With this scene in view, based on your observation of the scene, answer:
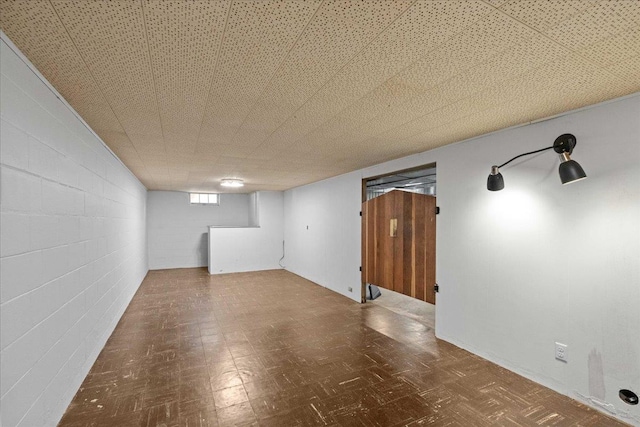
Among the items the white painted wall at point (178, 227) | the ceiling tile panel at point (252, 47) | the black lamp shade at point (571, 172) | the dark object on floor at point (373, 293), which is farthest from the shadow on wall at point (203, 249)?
the black lamp shade at point (571, 172)

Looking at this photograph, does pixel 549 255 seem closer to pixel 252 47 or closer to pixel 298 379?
pixel 298 379

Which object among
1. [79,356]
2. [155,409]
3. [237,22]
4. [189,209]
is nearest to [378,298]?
[155,409]

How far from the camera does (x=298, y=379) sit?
2428mm

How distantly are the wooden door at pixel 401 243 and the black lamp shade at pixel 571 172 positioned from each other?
5.59 feet

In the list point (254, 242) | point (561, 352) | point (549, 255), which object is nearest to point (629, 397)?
point (561, 352)

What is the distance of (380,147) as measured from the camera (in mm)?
Result: 3221

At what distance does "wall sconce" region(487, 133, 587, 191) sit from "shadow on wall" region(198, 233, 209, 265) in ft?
24.4

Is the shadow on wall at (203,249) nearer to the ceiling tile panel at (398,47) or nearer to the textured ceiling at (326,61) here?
the textured ceiling at (326,61)

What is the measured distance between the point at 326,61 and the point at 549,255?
2.24m

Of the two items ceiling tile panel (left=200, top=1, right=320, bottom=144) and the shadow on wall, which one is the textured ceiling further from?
the shadow on wall

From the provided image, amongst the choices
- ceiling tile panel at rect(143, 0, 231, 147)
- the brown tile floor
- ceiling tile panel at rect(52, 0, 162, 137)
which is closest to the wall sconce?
the brown tile floor

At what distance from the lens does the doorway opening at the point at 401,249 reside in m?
3.70

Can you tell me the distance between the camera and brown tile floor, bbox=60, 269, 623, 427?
196cm

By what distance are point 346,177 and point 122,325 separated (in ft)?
12.7
